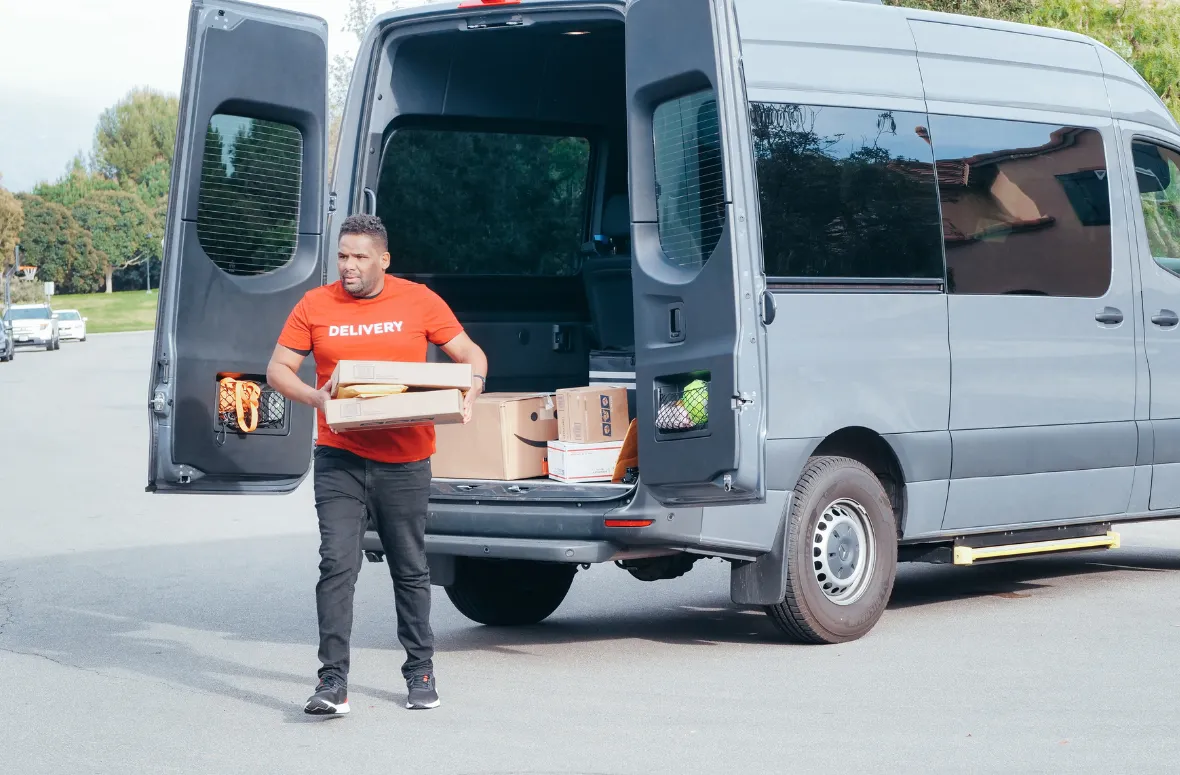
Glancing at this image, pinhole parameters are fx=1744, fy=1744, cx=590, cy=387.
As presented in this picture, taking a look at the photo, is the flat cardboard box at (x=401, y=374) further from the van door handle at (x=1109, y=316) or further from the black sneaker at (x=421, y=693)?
the van door handle at (x=1109, y=316)

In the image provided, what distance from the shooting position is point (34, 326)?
57.9 meters

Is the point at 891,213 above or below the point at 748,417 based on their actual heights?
above

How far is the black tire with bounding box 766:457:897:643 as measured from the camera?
745 centimetres

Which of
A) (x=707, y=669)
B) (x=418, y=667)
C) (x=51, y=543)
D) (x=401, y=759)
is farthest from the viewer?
(x=51, y=543)

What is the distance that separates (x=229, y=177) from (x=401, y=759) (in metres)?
3.14

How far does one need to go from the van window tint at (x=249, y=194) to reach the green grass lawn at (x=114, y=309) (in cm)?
7900

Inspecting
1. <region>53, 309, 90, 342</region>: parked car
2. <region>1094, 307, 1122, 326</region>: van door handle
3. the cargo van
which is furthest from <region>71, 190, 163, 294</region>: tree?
<region>1094, 307, 1122, 326</region>: van door handle

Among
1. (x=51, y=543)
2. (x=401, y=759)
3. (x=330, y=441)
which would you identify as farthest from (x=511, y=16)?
(x=51, y=543)

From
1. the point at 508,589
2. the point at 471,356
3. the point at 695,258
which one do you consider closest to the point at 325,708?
the point at 471,356

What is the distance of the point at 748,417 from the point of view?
6.73 m

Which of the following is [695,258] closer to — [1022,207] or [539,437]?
[539,437]

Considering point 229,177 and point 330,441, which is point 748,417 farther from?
point 229,177

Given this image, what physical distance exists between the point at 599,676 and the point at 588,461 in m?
1.05

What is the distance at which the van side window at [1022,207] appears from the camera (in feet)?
26.4
